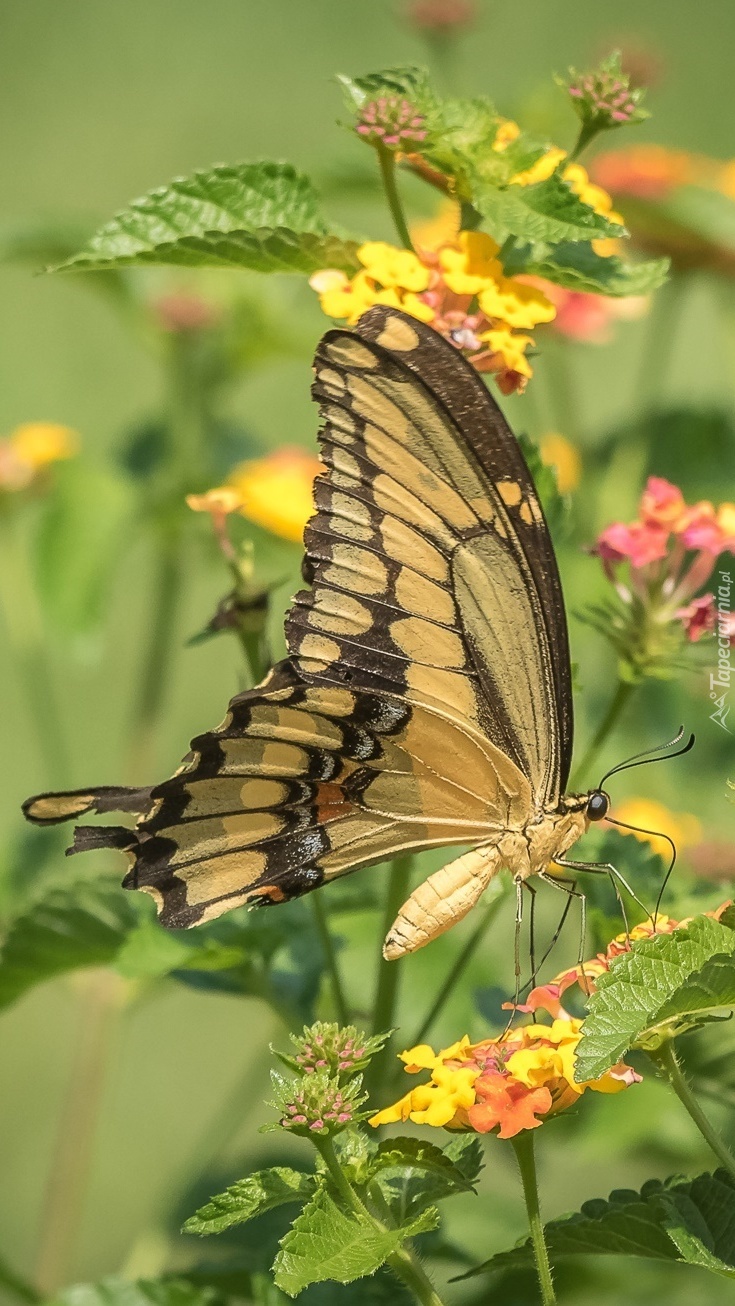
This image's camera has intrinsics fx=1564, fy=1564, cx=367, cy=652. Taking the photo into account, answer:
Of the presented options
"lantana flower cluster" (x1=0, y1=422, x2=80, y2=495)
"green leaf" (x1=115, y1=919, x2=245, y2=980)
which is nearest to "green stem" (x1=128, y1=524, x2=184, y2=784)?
"lantana flower cluster" (x1=0, y1=422, x2=80, y2=495)

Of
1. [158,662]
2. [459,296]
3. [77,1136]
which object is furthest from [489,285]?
[77,1136]

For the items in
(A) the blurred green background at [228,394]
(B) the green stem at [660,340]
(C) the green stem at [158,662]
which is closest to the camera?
→ (A) the blurred green background at [228,394]

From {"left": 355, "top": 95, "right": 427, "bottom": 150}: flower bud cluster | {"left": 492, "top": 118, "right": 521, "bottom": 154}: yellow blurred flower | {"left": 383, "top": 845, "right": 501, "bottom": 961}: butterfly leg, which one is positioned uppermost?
{"left": 492, "top": 118, "right": 521, "bottom": 154}: yellow blurred flower

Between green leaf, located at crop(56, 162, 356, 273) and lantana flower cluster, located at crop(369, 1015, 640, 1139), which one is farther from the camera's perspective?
green leaf, located at crop(56, 162, 356, 273)

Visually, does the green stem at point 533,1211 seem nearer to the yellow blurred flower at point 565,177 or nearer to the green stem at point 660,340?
the yellow blurred flower at point 565,177

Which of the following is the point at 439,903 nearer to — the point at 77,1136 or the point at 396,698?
the point at 396,698

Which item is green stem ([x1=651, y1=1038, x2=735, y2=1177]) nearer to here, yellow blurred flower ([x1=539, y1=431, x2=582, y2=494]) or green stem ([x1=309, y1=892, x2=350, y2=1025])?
green stem ([x1=309, y1=892, x2=350, y2=1025])

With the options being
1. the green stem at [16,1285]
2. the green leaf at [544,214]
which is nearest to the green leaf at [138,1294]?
the green stem at [16,1285]
